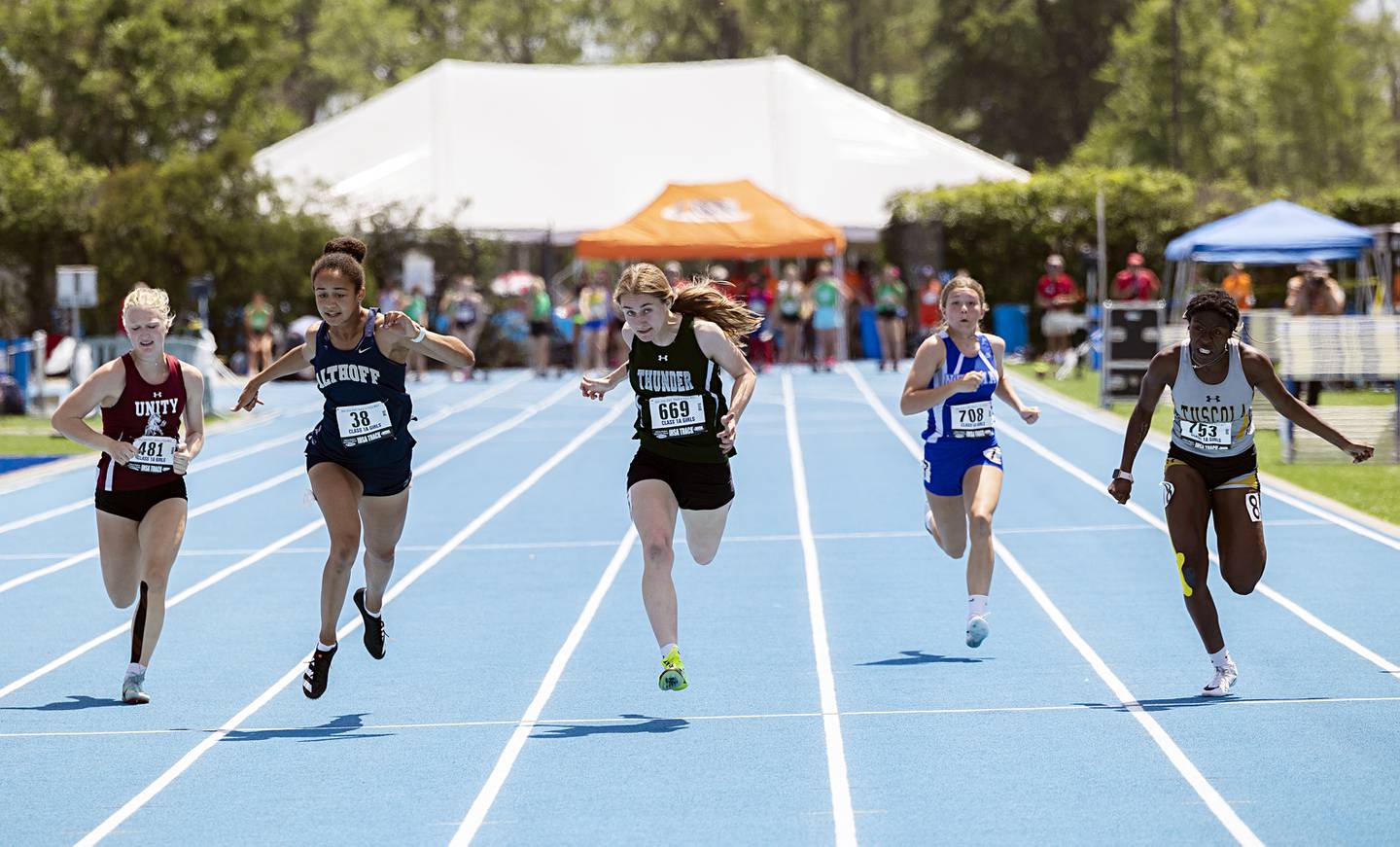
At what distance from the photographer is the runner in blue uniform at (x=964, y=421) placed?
9367 millimetres

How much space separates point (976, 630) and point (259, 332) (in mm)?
26690

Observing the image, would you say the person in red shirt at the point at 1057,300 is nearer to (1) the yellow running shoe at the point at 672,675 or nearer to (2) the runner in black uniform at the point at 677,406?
(2) the runner in black uniform at the point at 677,406

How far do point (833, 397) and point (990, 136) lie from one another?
138 ft

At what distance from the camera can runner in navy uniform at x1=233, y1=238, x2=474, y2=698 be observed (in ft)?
26.4

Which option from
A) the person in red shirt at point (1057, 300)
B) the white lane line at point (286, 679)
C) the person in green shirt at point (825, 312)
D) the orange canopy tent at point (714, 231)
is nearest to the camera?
the white lane line at point (286, 679)

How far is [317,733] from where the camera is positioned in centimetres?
796

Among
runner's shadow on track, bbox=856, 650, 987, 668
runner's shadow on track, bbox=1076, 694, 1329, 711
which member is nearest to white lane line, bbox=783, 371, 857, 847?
runner's shadow on track, bbox=856, 650, 987, 668

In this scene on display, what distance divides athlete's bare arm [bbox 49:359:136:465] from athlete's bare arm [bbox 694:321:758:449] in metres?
2.36

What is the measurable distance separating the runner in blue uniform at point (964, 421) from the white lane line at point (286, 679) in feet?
9.82

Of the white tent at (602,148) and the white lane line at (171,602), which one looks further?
the white tent at (602,148)

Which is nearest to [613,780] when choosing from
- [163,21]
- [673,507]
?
[673,507]

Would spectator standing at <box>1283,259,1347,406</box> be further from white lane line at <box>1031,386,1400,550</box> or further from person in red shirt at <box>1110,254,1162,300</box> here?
person in red shirt at <box>1110,254,1162,300</box>

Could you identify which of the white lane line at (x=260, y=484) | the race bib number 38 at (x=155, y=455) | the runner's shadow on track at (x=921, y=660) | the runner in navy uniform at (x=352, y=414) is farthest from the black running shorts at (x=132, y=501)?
the white lane line at (x=260, y=484)

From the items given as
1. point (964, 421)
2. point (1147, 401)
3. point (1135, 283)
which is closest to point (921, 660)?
point (964, 421)
